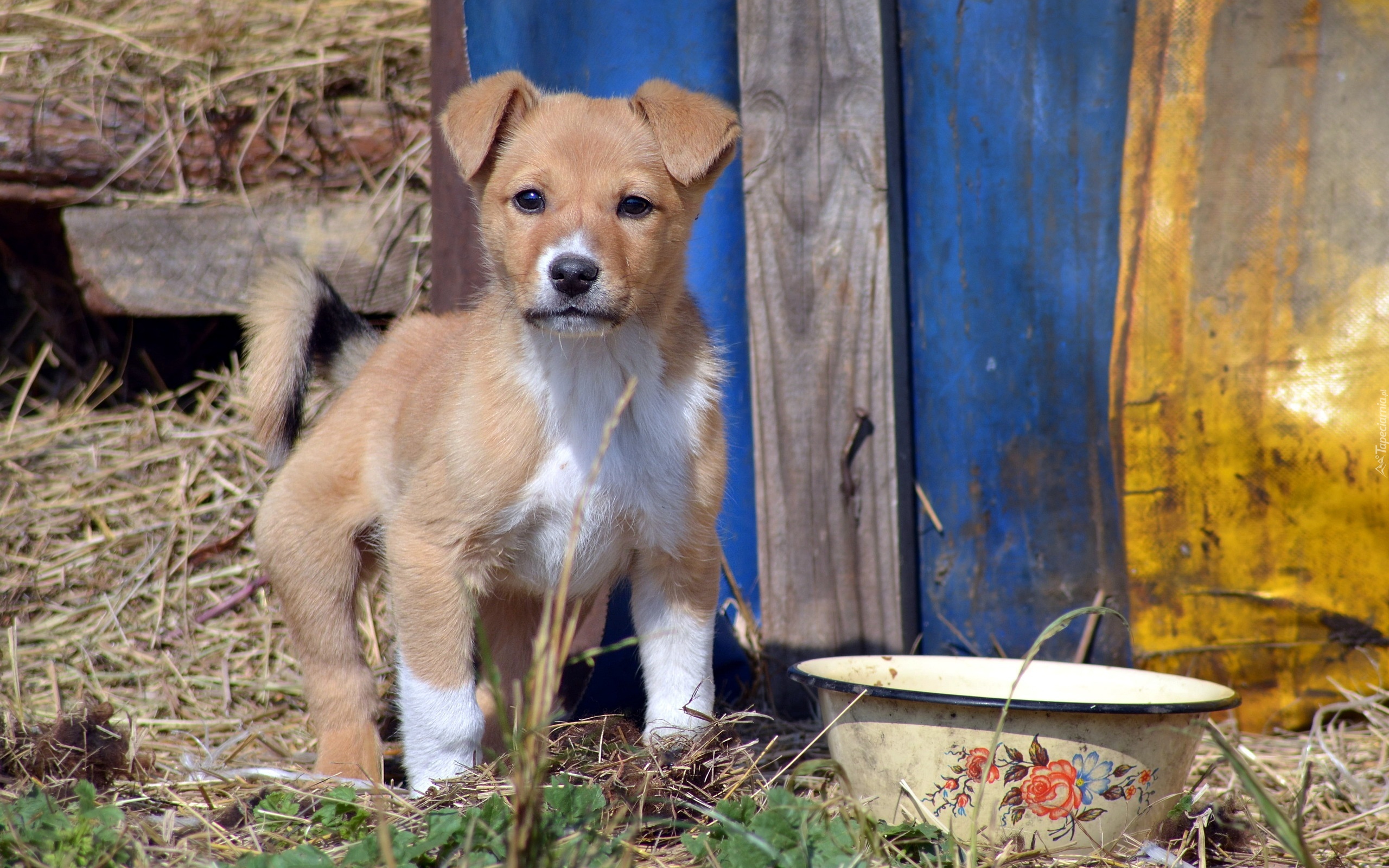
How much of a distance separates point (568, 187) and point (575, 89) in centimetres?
114

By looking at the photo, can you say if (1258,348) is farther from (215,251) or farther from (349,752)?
(215,251)

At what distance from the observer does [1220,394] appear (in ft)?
11.3

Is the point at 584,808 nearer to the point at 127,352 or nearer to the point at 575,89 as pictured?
the point at 575,89

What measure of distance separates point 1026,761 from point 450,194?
2.55 metres

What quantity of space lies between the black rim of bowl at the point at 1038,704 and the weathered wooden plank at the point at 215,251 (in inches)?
97.7

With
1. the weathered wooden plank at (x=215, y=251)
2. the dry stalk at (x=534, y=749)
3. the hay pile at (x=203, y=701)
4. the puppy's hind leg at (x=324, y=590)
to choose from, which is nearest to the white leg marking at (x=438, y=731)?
the hay pile at (x=203, y=701)

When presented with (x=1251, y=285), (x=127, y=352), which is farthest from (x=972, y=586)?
(x=127, y=352)

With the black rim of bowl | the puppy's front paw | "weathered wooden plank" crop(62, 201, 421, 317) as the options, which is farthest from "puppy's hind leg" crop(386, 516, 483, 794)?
"weathered wooden plank" crop(62, 201, 421, 317)

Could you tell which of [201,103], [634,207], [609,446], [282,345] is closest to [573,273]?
[634,207]

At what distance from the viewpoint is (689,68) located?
368 centimetres

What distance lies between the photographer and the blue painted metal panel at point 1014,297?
3.56 m

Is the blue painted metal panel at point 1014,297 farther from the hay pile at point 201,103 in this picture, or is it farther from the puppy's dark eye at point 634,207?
the hay pile at point 201,103

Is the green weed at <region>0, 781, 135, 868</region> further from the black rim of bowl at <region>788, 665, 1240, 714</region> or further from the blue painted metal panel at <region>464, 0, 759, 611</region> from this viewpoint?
the blue painted metal panel at <region>464, 0, 759, 611</region>

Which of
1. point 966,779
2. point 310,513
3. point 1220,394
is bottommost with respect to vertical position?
point 966,779
